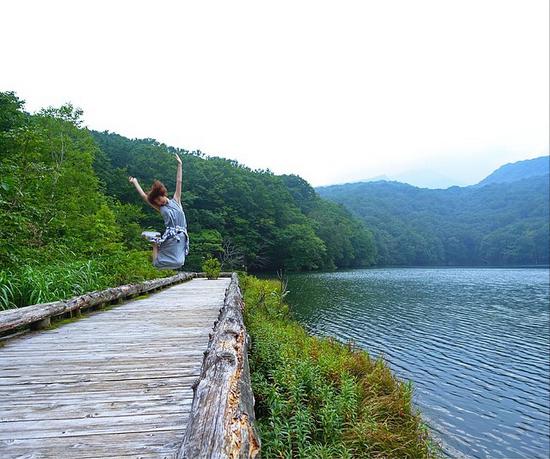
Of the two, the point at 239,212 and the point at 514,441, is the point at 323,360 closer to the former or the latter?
the point at 514,441

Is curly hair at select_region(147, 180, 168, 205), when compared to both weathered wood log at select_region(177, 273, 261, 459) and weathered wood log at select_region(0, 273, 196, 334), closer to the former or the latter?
weathered wood log at select_region(0, 273, 196, 334)

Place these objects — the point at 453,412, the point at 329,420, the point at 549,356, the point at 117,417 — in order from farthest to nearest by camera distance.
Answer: the point at 549,356 < the point at 453,412 < the point at 329,420 < the point at 117,417

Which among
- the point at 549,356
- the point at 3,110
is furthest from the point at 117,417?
the point at 3,110

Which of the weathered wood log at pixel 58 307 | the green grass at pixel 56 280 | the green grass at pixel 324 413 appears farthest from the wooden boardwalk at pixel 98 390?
the green grass at pixel 324 413

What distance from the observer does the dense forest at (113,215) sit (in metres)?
7.10

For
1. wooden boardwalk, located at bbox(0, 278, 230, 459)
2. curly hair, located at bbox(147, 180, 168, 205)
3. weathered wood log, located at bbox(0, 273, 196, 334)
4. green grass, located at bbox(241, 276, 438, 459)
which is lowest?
green grass, located at bbox(241, 276, 438, 459)

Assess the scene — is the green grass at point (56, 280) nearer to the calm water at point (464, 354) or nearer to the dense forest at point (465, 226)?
the calm water at point (464, 354)

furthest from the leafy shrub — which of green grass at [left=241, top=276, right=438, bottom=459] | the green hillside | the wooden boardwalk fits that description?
the green hillside

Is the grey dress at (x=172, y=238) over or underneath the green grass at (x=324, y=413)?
over

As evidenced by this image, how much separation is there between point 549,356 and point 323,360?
10899 mm

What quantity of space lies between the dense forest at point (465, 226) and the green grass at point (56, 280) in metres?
89.2

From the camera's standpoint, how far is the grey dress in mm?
4746

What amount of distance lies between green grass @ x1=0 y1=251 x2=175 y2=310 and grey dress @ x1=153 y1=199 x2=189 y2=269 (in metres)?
2.71

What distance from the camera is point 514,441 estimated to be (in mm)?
7359
